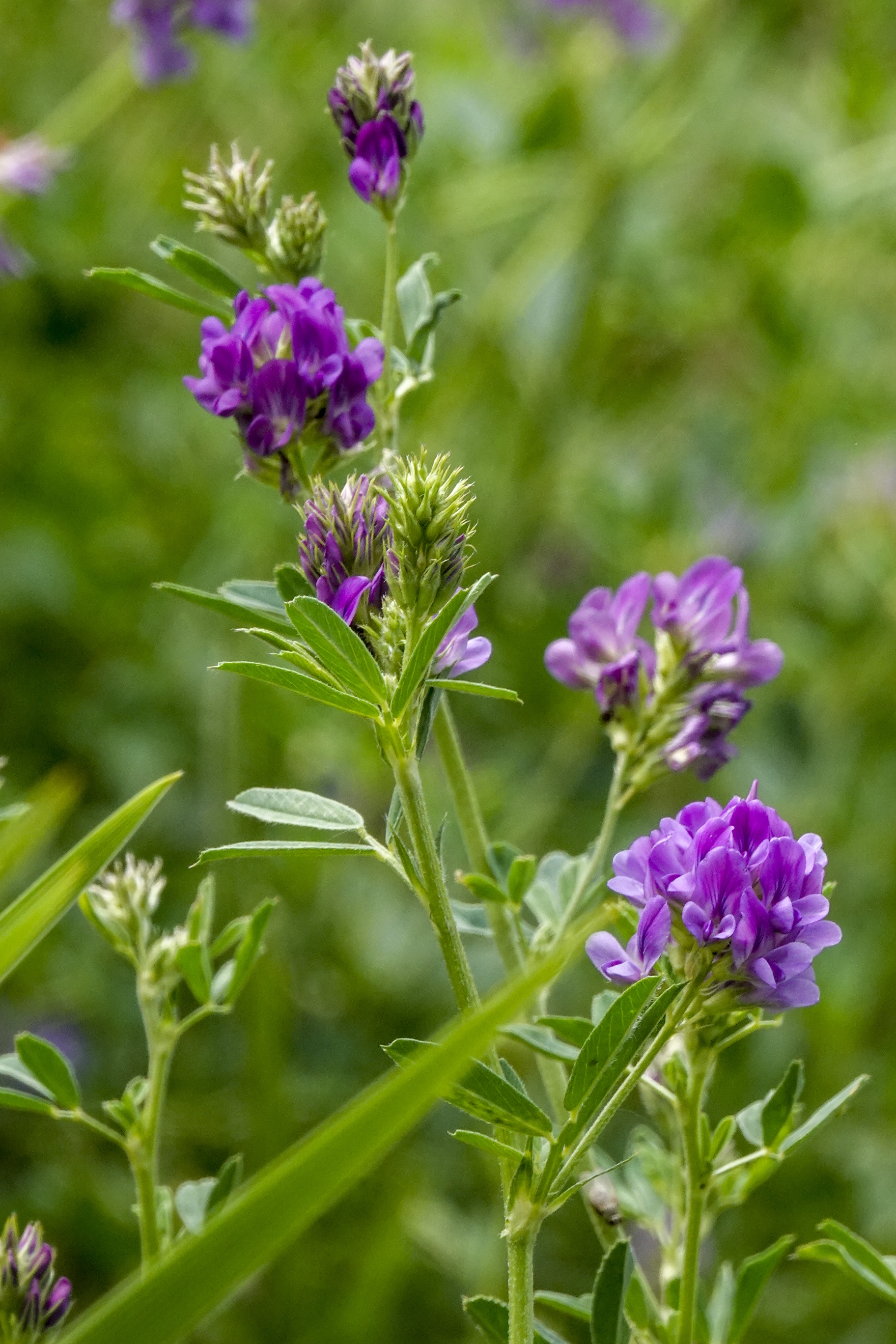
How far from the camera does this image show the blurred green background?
1.48 m

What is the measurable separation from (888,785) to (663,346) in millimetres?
801

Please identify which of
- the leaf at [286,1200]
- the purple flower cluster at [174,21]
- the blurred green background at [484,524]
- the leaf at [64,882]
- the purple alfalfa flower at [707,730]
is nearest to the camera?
the leaf at [286,1200]

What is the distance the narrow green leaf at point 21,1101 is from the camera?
Answer: 22.5 inches

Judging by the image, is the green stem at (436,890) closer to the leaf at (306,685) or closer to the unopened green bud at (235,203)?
the leaf at (306,685)

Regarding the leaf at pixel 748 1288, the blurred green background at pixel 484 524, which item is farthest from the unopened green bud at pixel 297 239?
the blurred green background at pixel 484 524

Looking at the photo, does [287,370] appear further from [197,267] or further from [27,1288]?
[27,1288]

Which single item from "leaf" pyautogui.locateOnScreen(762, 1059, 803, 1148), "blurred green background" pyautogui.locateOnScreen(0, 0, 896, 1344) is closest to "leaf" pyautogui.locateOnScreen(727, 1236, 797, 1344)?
"leaf" pyautogui.locateOnScreen(762, 1059, 803, 1148)

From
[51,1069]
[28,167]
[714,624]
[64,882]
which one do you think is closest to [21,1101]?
[51,1069]

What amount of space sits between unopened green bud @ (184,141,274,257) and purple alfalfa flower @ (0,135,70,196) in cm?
61

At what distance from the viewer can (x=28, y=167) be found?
1168 millimetres

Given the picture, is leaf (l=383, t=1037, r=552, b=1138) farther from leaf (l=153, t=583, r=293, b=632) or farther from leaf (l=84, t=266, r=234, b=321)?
leaf (l=84, t=266, r=234, b=321)

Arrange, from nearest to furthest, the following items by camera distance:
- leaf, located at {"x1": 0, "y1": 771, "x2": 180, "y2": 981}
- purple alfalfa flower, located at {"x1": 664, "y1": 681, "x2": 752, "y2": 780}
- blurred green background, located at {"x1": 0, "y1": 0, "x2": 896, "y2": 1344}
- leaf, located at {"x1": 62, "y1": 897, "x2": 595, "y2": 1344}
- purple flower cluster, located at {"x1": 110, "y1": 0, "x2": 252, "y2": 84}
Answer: leaf, located at {"x1": 62, "y1": 897, "x2": 595, "y2": 1344}
leaf, located at {"x1": 0, "y1": 771, "x2": 180, "y2": 981}
purple alfalfa flower, located at {"x1": 664, "y1": 681, "x2": 752, "y2": 780}
purple flower cluster, located at {"x1": 110, "y1": 0, "x2": 252, "y2": 84}
blurred green background, located at {"x1": 0, "y1": 0, "x2": 896, "y2": 1344}

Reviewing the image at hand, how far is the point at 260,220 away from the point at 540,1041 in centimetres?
37

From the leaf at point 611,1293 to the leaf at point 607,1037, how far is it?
0.07 m
